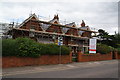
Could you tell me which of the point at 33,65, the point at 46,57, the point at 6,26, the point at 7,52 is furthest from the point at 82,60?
the point at 6,26

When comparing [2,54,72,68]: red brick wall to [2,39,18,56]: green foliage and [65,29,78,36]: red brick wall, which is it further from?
[65,29,78,36]: red brick wall

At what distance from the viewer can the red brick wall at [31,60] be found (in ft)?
46.5

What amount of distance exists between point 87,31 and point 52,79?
29195mm

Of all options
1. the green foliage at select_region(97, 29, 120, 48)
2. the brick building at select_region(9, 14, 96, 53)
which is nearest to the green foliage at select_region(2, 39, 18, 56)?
the brick building at select_region(9, 14, 96, 53)

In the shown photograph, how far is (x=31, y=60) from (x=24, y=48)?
177cm

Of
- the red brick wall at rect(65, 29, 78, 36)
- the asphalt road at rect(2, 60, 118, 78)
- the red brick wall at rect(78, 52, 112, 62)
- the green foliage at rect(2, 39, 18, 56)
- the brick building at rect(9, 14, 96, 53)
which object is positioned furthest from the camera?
the red brick wall at rect(65, 29, 78, 36)

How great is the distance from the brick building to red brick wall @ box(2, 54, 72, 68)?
828cm

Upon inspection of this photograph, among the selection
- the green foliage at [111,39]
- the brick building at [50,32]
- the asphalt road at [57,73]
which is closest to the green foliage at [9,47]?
the asphalt road at [57,73]

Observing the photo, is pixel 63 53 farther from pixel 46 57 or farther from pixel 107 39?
pixel 107 39

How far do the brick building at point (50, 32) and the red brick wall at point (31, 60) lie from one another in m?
8.28

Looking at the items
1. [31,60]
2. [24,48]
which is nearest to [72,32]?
[31,60]

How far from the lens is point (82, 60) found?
21.9 metres

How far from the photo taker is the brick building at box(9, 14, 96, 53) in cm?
2575

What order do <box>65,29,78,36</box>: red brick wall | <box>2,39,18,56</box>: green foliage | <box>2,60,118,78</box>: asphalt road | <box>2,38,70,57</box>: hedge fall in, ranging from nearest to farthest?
<box>2,60,118,78</box>: asphalt road, <box>2,39,18,56</box>: green foliage, <box>2,38,70,57</box>: hedge, <box>65,29,78,36</box>: red brick wall
